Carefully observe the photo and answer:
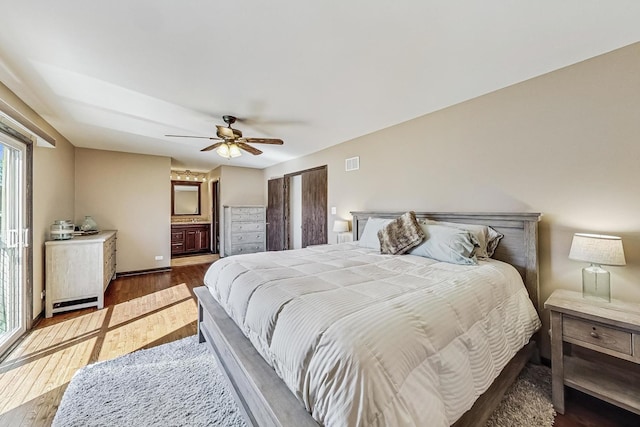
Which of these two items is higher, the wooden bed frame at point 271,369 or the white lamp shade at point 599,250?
the white lamp shade at point 599,250

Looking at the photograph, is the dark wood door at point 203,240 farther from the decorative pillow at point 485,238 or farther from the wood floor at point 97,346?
the decorative pillow at point 485,238

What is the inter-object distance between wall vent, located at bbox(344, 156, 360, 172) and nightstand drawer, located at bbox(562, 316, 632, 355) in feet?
9.62

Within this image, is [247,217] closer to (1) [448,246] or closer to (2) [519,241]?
(1) [448,246]

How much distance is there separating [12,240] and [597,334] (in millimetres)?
4772

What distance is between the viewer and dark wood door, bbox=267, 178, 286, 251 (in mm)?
5979

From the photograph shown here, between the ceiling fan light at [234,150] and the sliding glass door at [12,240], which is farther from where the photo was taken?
the ceiling fan light at [234,150]

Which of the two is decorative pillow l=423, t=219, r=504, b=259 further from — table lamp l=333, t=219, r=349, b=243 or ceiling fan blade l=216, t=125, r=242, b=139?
ceiling fan blade l=216, t=125, r=242, b=139

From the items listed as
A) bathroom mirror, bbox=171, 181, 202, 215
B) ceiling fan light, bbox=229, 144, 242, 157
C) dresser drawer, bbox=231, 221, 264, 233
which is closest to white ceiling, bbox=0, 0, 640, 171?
ceiling fan light, bbox=229, 144, 242, 157

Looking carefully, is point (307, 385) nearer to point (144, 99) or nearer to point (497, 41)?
point (497, 41)

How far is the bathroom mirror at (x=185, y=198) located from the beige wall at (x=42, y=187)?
138 inches

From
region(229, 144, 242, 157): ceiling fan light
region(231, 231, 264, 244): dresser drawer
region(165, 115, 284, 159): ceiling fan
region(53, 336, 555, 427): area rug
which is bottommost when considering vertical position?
region(53, 336, 555, 427): area rug

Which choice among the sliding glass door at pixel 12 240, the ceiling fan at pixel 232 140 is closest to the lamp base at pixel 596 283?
the ceiling fan at pixel 232 140

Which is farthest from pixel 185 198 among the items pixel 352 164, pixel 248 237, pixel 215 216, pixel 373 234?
pixel 373 234

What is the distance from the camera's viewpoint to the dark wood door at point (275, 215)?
19.6 ft
